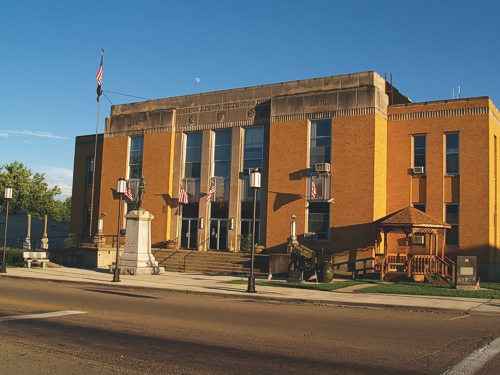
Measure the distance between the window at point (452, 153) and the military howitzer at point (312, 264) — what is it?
913 cm

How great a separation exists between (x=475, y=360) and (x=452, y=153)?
22660mm

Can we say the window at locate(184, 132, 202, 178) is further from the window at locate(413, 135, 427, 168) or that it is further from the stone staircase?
the window at locate(413, 135, 427, 168)

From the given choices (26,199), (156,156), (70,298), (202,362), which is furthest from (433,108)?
(26,199)

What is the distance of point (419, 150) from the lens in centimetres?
3020

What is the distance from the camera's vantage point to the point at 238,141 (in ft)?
114

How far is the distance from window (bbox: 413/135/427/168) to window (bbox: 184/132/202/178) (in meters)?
14.0

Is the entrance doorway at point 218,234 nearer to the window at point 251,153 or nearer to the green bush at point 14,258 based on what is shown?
the window at point 251,153

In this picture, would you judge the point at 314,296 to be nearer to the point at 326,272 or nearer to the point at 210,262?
the point at 326,272

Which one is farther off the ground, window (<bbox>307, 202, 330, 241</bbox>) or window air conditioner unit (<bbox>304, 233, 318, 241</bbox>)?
window (<bbox>307, 202, 330, 241</bbox>)

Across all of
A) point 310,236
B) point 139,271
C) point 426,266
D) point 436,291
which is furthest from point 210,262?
point 436,291

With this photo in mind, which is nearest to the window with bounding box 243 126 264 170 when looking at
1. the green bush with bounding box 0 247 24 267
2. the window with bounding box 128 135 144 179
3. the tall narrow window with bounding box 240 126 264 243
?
the tall narrow window with bounding box 240 126 264 243

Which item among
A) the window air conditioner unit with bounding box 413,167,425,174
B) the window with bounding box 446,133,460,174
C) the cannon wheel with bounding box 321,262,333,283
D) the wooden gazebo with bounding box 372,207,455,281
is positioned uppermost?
the window with bounding box 446,133,460,174

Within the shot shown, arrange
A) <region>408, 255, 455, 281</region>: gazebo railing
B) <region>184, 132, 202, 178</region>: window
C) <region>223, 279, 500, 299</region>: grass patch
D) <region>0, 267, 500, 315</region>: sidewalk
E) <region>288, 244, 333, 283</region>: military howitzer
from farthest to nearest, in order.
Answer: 1. <region>184, 132, 202, 178</region>: window
2. <region>408, 255, 455, 281</region>: gazebo railing
3. <region>288, 244, 333, 283</region>: military howitzer
4. <region>223, 279, 500, 299</region>: grass patch
5. <region>0, 267, 500, 315</region>: sidewalk

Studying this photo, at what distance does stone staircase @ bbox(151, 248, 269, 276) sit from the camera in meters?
30.4
